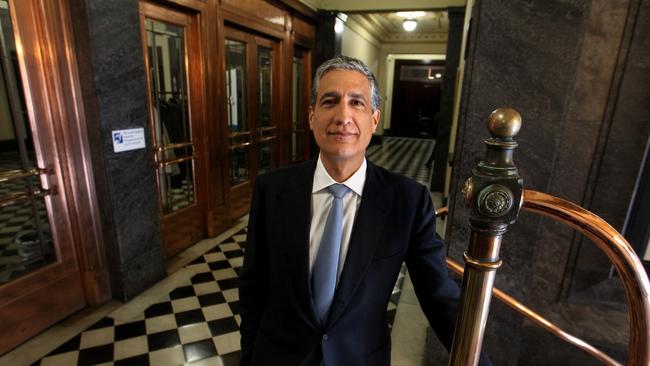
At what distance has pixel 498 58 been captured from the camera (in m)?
1.66

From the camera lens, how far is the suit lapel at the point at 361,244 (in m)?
1.06

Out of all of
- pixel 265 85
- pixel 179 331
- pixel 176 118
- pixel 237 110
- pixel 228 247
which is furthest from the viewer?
pixel 265 85

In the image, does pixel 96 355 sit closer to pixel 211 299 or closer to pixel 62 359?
pixel 62 359

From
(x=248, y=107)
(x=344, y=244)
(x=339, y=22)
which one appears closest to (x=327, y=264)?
(x=344, y=244)

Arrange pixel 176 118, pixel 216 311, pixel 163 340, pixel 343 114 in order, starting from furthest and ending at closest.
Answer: pixel 176 118 < pixel 216 311 < pixel 163 340 < pixel 343 114

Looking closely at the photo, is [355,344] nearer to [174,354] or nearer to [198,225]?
[174,354]

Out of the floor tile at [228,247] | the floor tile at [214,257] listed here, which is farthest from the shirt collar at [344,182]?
the floor tile at [228,247]

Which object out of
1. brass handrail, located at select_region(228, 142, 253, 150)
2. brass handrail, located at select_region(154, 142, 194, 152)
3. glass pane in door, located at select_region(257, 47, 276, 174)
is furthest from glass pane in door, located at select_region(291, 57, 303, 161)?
brass handrail, located at select_region(154, 142, 194, 152)

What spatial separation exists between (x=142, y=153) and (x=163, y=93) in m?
0.83

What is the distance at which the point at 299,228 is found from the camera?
112cm

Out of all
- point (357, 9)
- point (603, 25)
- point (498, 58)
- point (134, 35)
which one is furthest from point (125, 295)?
point (357, 9)

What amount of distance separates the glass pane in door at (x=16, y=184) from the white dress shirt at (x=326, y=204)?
228cm

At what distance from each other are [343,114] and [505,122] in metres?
0.50

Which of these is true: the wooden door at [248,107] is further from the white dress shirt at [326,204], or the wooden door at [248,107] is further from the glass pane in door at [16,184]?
the white dress shirt at [326,204]
